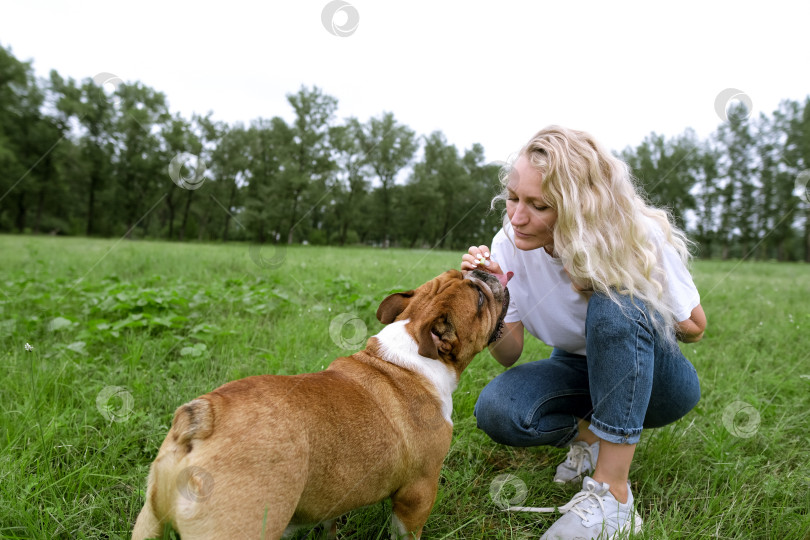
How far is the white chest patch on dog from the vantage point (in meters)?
2.44

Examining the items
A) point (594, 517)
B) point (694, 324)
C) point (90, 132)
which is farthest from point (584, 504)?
point (90, 132)

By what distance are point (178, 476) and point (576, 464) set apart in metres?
2.46

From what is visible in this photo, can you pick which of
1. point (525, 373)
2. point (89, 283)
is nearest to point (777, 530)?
point (525, 373)

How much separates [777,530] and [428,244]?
39.3 metres

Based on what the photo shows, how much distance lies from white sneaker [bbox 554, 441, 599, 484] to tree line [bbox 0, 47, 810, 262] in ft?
84.6

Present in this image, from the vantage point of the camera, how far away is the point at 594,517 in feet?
7.98

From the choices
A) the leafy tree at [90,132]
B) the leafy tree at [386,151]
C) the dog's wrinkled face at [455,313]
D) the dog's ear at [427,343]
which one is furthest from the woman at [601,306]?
the leafy tree at [90,132]

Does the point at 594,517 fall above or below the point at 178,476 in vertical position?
below

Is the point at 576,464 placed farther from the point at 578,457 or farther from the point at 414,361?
the point at 414,361

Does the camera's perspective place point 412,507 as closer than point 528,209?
Yes

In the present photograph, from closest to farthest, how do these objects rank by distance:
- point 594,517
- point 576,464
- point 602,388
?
point 594,517 < point 602,388 < point 576,464

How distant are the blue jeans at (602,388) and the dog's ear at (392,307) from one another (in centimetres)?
85

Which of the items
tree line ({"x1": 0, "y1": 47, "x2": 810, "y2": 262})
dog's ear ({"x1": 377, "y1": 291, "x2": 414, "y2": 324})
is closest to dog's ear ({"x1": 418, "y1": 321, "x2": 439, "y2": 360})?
dog's ear ({"x1": 377, "y1": 291, "x2": 414, "y2": 324})

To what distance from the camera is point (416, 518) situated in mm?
2281
